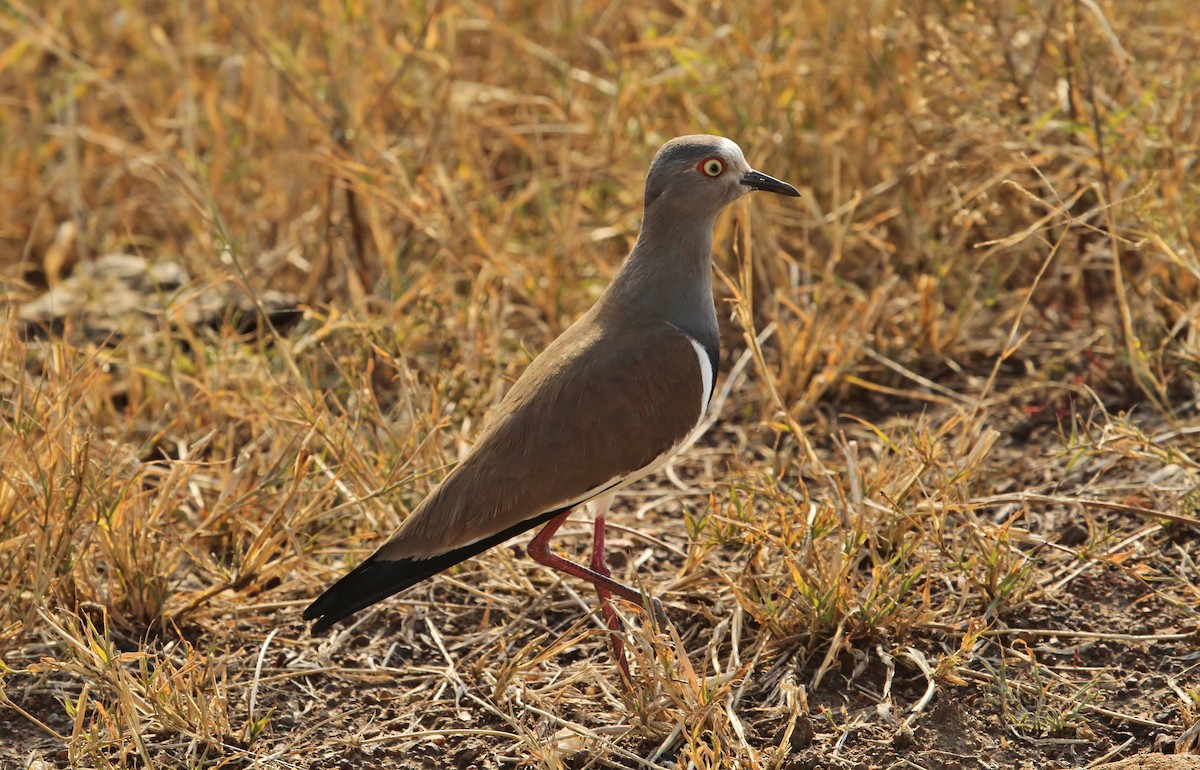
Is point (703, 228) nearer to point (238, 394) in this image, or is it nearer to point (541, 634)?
point (541, 634)

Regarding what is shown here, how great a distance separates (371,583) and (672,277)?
1.05m

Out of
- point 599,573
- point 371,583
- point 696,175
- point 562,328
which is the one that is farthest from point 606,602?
point 562,328

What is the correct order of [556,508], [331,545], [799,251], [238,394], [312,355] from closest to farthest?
[556,508]
[331,545]
[238,394]
[312,355]
[799,251]

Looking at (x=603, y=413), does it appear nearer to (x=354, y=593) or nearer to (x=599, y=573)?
(x=599, y=573)

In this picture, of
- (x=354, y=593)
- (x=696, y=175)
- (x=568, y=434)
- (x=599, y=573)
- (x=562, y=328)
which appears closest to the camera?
(x=354, y=593)

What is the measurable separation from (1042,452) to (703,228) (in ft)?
4.23

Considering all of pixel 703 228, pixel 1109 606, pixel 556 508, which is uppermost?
pixel 703 228

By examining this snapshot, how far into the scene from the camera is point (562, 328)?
15.3 feet

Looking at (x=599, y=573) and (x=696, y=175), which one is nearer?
(x=599, y=573)

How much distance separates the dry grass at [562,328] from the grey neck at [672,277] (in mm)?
96

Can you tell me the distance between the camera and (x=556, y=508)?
3.12 metres

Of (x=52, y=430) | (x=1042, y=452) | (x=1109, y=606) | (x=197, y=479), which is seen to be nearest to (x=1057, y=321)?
(x=1042, y=452)

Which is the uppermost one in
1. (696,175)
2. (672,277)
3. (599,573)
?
(696,175)

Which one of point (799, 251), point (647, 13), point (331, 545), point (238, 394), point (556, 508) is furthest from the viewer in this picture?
point (647, 13)
